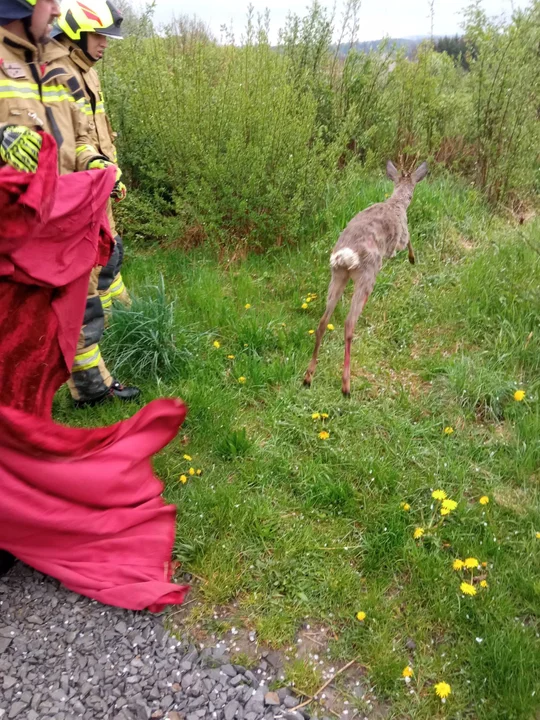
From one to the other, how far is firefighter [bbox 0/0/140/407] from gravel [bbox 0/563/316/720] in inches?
62.3

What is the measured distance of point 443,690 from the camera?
95.1 inches

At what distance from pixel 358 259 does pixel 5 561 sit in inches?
112

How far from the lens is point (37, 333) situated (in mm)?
2820

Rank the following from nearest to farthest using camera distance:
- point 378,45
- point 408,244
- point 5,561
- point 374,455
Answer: point 5,561 < point 374,455 < point 408,244 < point 378,45

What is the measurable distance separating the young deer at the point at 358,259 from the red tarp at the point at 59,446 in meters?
1.68

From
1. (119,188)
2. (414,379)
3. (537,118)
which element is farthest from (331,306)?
(537,118)

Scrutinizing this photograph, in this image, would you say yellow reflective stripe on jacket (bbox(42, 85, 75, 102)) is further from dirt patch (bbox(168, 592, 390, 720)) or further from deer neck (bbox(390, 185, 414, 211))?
dirt patch (bbox(168, 592, 390, 720))

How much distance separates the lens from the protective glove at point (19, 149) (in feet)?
8.27

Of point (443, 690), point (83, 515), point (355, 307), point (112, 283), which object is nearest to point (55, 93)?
point (112, 283)

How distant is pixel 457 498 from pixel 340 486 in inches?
28.0

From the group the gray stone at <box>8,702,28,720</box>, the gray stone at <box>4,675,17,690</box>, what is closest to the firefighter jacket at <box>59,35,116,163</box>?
the gray stone at <box>4,675,17,690</box>

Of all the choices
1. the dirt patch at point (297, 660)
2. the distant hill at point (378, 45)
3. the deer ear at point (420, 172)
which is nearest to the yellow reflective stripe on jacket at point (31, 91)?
the deer ear at point (420, 172)

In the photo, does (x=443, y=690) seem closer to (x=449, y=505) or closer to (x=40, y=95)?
(x=449, y=505)

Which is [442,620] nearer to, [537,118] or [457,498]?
[457,498]
